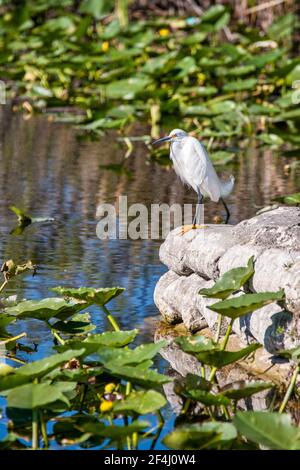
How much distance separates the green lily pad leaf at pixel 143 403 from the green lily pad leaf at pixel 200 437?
0.18 metres

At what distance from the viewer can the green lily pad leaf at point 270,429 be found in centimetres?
271

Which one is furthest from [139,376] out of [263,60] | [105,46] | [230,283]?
[105,46]

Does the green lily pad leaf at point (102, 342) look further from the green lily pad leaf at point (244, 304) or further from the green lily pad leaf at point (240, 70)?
the green lily pad leaf at point (240, 70)

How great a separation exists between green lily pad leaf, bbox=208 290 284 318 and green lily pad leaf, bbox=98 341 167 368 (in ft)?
0.79

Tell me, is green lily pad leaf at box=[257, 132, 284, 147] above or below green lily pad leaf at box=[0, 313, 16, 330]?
above

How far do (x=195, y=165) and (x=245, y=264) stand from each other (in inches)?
52.5

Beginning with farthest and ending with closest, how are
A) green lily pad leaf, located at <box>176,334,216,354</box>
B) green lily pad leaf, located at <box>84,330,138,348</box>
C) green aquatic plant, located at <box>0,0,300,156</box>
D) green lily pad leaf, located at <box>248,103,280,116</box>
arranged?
1. green aquatic plant, located at <box>0,0,300,156</box>
2. green lily pad leaf, located at <box>248,103,280,116</box>
3. green lily pad leaf, located at <box>84,330,138,348</box>
4. green lily pad leaf, located at <box>176,334,216,354</box>

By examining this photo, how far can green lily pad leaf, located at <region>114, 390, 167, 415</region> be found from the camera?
119 inches

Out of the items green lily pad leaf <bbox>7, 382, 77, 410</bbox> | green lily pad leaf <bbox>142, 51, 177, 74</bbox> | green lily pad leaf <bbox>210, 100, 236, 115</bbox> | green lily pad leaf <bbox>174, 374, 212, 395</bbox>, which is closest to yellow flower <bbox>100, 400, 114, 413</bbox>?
green lily pad leaf <bbox>7, 382, 77, 410</bbox>

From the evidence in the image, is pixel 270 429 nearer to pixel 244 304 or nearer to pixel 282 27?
pixel 244 304

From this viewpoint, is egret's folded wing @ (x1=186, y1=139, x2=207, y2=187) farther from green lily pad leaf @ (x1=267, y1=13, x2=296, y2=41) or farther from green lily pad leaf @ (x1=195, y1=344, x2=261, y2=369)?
green lily pad leaf @ (x1=267, y1=13, x2=296, y2=41)

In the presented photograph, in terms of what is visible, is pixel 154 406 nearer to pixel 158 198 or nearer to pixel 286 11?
pixel 158 198
